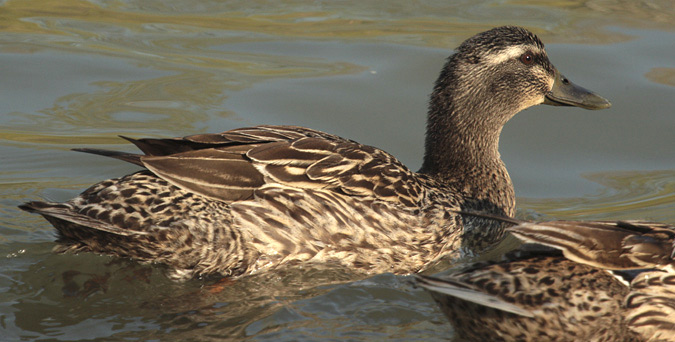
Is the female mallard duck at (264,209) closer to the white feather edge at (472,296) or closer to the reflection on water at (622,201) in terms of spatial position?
the reflection on water at (622,201)

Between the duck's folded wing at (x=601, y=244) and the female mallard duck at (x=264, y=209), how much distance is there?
164 centimetres

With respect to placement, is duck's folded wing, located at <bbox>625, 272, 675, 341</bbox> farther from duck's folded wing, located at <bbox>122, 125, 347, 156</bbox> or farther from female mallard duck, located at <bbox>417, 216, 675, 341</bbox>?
duck's folded wing, located at <bbox>122, 125, 347, 156</bbox>

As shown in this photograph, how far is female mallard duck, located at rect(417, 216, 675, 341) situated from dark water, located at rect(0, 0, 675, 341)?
28.6 inches

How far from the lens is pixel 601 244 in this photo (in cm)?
497

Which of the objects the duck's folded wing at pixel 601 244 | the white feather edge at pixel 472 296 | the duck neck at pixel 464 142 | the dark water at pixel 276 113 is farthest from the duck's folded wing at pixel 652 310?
the duck neck at pixel 464 142

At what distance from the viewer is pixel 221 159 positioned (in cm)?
629

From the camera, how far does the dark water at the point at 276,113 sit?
230 inches

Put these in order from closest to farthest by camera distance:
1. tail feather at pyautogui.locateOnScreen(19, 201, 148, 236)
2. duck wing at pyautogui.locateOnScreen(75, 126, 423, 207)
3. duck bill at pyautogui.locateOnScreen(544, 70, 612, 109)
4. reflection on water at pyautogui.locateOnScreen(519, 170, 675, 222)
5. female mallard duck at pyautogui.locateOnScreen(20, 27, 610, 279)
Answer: tail feather at pyautogui.locateOnScreen(19, 201, 148, 236), female mallard duck at pyautogui.locateOnScreen(20, 27, 610, 279), duck wing at pyautogui.locateOnScreen(75, 126, 423, 207), duck bill at pyautogui.locateOnScreen(544, 70, 612, 109), reflection on water at pyautogui.locateOnScreen(519, 170, 675, 222)

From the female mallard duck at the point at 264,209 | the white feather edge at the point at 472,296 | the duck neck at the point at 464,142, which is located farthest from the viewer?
the duck neck at the point at 464,142

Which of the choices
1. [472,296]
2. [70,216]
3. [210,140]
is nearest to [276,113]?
[210,140]

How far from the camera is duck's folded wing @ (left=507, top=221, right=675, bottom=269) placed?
4.95 meters

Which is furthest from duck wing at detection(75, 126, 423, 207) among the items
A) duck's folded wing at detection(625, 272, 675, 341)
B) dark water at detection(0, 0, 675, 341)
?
duck's folded wing at detection(625, 272, 675, 341)

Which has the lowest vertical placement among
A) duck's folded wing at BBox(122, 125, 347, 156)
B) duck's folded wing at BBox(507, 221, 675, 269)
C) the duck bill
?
duck's folded wing at BBox(507, 221, 675, 269)

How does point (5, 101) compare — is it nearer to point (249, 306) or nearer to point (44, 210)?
point (44, 210)
